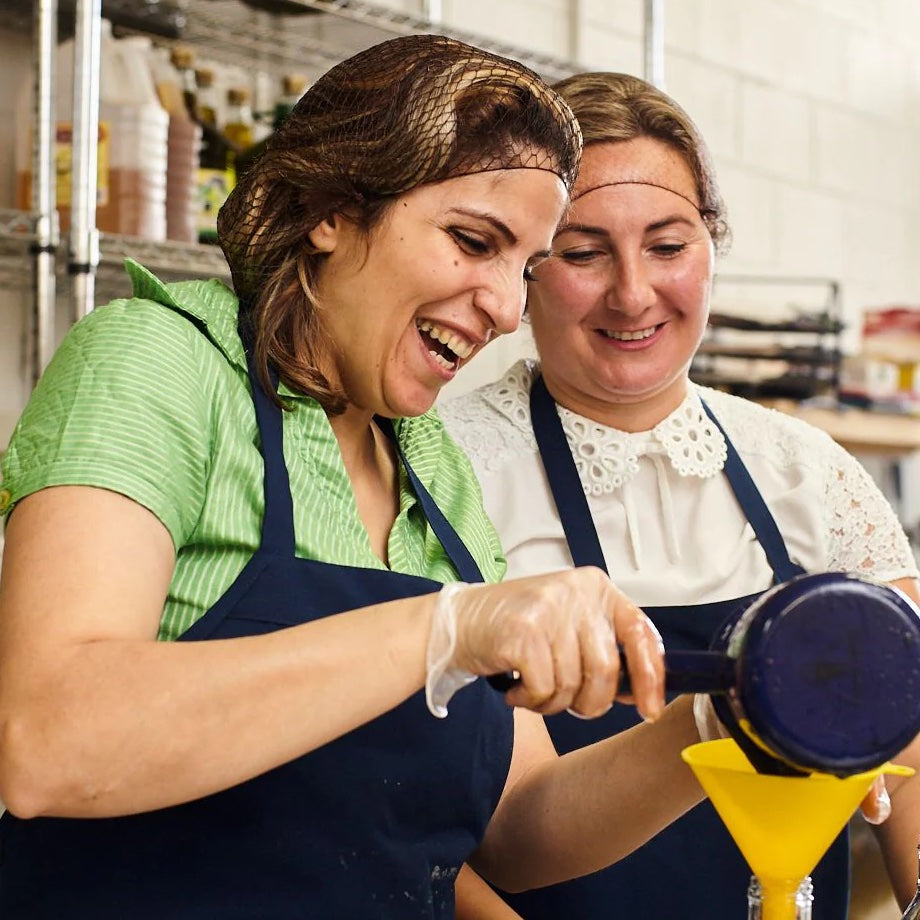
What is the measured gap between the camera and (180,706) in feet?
3.10

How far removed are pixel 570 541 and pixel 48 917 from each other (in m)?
0.85

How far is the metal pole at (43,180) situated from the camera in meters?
2.05

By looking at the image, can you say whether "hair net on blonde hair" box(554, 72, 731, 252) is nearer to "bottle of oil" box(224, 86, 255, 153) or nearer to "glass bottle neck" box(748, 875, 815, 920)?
"bottle of oil" box(224, 86, 255, 153)

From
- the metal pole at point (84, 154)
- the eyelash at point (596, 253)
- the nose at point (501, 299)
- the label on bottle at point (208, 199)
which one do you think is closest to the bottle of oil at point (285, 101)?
the label on bottle at point (208, 199)

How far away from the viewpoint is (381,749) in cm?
120

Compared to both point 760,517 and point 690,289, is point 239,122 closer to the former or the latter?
point 690,289

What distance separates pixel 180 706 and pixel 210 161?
170 cm

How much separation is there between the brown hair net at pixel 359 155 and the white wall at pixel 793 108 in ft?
5.60

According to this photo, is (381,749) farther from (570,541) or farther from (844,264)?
(844,264)

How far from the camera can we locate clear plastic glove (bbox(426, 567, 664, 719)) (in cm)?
89

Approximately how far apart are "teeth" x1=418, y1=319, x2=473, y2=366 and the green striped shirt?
123 mm

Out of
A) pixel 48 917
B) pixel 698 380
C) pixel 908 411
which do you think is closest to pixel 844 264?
pixel 908 411

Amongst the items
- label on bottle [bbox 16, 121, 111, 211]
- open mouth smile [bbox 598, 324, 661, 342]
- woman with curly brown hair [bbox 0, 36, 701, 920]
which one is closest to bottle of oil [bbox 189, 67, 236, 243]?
label on bottle [bbox 16, 121, 111, 211]

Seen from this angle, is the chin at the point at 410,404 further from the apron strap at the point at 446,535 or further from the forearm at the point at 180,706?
the forearm at the point at 180,706
